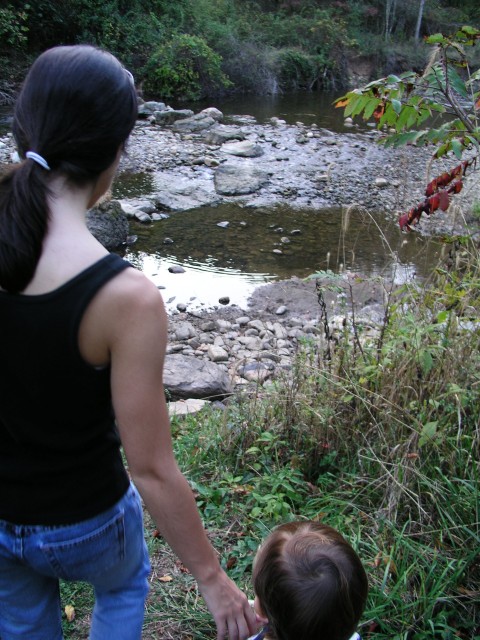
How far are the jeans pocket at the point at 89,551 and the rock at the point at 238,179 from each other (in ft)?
29.9

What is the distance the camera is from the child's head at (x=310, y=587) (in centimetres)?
136

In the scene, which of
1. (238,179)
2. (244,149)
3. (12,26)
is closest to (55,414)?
(238,179)

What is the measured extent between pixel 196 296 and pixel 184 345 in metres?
1.35

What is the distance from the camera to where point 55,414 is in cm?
120

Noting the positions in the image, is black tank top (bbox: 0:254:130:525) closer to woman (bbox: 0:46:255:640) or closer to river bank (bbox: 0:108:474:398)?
woman (bbox: 0:46:255:640)

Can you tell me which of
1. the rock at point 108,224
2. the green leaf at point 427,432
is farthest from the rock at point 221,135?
the green leaf at point 427,432

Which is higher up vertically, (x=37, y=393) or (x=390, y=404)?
(x=37, y=393)

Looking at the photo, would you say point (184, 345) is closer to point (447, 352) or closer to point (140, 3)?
point (447, 352)

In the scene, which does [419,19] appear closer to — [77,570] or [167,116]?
[167,116]

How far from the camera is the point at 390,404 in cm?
256

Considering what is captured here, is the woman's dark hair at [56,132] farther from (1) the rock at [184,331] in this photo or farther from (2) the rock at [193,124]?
(2) the rock at [193,124]

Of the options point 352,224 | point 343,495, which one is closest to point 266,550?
point 343,495

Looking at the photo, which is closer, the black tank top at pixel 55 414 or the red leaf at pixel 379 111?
the black tank top at pixel 55 414

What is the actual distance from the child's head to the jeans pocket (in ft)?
1.12
